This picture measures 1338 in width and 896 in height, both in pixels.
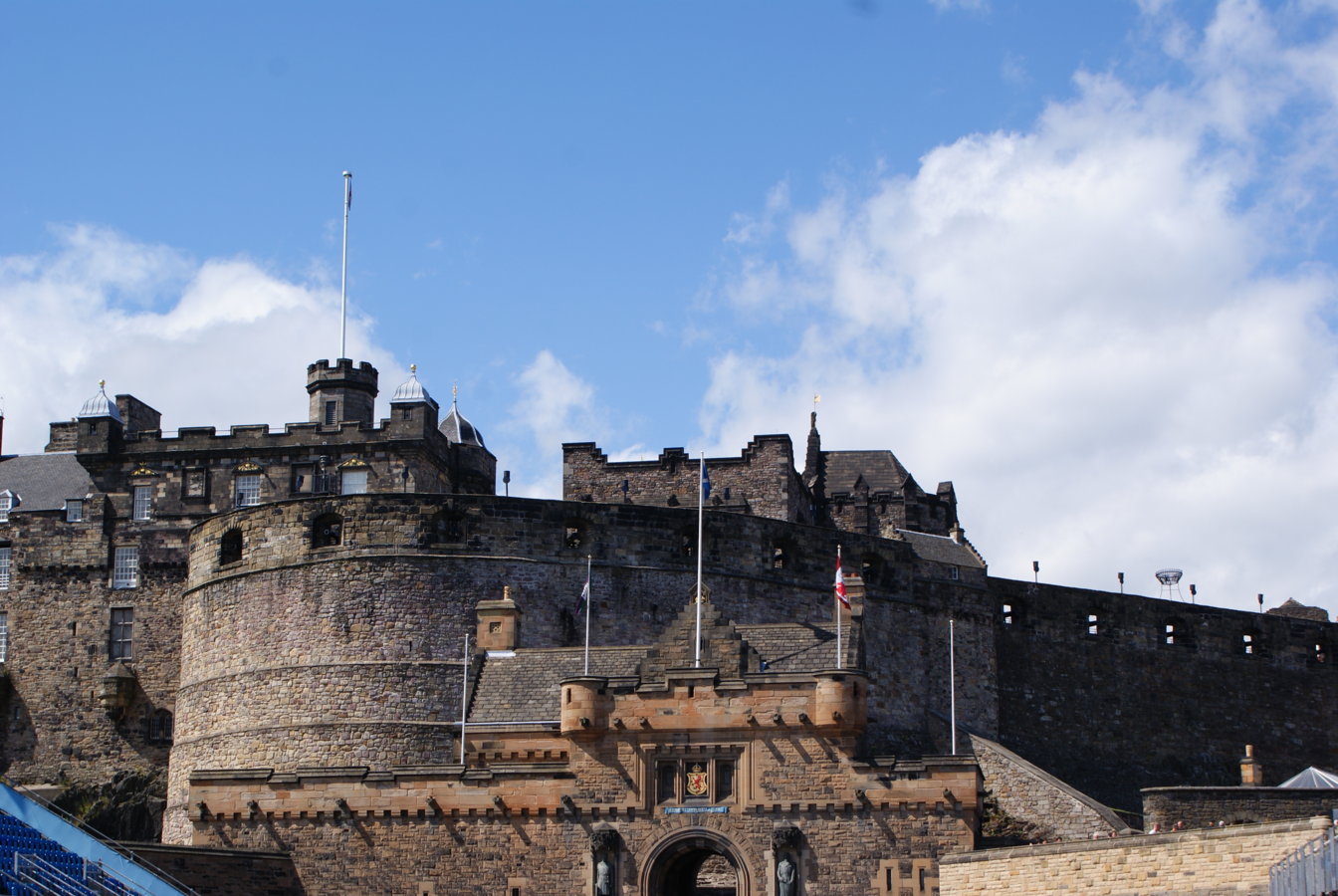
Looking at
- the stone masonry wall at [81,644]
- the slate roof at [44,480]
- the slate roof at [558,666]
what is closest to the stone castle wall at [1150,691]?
the slate roof at [558,666]

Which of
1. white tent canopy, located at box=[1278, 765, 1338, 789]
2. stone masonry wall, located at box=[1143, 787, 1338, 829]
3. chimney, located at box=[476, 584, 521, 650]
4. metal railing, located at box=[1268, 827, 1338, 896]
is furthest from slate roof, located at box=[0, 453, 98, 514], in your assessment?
metal railing, located at box=[1268, 827, 1338, 896]

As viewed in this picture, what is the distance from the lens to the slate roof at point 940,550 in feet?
212

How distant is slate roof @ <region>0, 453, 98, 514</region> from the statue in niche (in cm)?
2826

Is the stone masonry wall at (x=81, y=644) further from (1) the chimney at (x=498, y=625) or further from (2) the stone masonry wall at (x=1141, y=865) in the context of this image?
(2) the stone masonry wall at (x=1141, y=865)

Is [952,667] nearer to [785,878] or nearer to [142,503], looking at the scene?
[785,878]

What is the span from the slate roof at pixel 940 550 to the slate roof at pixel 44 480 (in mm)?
23783

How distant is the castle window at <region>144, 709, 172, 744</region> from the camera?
57.1m

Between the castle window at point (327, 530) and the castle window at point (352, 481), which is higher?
the castle window at point (352, 481)

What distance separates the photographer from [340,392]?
62.9 metres

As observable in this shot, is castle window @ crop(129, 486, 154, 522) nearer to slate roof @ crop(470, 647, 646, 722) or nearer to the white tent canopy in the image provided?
slate roof @ crop(470, 647, 646, 722)

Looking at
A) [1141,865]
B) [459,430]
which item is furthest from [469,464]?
[1141,865]

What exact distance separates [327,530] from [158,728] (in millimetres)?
8155

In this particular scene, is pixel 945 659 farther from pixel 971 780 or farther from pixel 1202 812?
pixel 971 780

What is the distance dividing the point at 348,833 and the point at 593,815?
4675 millimetres
